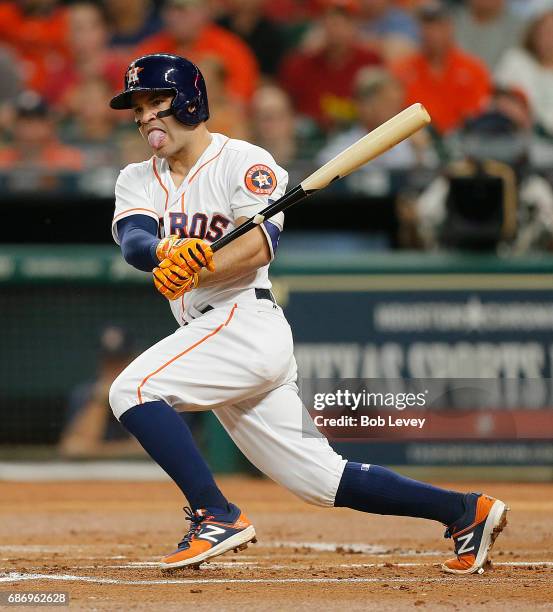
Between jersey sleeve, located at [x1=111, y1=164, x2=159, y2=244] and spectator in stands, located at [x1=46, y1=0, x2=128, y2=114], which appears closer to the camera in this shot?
jersey sleeve, located at [x1=111, y1=164, x2=159, y2=244]

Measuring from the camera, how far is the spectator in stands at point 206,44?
28.4 ft

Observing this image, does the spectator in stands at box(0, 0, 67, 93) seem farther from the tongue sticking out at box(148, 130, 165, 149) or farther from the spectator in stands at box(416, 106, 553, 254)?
the tongue sticking out at box(148, 130, 165, 149)

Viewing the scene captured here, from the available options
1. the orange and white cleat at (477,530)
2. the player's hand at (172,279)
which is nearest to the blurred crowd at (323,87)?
the orange and white cleat at (477,530)

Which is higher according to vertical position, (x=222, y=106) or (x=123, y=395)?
(x=222, y=106)

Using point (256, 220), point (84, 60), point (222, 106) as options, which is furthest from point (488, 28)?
point (256, 220)

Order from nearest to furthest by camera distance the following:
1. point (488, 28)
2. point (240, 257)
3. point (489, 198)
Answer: point (240, 257), point (489, 198), point (488, 28)

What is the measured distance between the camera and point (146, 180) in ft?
12.8

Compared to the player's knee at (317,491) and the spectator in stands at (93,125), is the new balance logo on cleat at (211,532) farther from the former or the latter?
the spectator in stands at (93,125)

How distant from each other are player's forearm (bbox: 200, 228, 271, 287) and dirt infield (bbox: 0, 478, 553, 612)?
939 mm

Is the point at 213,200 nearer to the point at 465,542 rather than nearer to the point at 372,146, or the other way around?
the point at 372,146

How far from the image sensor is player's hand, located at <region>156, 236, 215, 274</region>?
3461 mm

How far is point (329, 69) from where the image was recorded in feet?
28.1

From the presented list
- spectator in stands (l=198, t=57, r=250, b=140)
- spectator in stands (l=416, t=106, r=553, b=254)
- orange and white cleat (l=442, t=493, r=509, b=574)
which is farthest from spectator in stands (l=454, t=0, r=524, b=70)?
orange and white cleat (l=442, t=493, r=509, b=574)

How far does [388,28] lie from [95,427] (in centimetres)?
393
